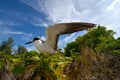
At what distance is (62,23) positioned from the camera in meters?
3.64

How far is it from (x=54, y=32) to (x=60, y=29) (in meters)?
0.18

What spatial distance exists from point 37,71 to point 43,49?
1.07m

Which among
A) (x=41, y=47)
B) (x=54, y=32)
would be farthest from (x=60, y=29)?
(x=41, y=47)

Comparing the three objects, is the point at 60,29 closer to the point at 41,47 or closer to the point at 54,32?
the point at 54,32

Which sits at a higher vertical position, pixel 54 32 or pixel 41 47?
pixel 54 32

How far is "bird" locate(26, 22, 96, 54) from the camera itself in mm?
3453

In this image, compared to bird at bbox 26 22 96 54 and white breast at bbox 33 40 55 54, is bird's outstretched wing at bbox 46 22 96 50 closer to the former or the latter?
bird at bbox 26 22 96 54

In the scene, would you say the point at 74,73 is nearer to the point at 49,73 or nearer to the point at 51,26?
the point at 49,73

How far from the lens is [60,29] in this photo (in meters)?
3.82

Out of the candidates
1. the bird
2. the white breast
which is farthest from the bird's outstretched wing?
the white breast

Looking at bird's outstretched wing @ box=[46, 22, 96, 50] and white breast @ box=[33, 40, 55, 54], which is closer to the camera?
white breast @ box=[33, 40, 55, 54]

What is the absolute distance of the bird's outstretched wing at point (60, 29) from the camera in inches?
139

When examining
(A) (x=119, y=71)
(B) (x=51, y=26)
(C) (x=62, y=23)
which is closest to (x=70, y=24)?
(C) (x=62, y=23)

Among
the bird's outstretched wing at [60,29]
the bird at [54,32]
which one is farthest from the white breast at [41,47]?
the bird's outstretched wing at [60,29]
